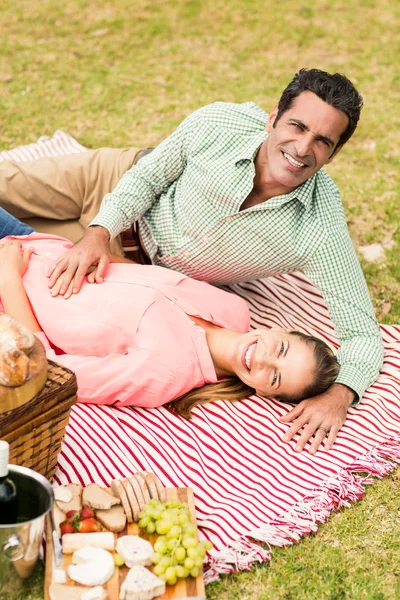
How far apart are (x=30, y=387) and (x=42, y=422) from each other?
0.21 meters

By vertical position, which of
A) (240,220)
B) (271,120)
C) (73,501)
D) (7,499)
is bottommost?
(73,501)

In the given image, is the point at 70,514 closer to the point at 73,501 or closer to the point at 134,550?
the point at 73,501

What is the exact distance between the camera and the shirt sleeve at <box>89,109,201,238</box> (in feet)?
14.5

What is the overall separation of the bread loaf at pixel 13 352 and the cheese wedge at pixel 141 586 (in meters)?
0.80

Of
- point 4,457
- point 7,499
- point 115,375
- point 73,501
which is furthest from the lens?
point 115,375

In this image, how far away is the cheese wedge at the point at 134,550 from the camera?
3012 mm

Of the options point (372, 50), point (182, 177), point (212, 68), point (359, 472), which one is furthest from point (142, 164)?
point (372, 50)

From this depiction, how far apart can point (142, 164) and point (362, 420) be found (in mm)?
1790

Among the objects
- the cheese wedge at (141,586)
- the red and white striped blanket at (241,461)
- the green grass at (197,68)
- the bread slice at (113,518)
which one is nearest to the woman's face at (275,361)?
the red and white striped blanket at (241,461)

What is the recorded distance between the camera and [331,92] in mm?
3934

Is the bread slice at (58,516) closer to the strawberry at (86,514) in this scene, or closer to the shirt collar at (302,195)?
the strawberry at (86,514)

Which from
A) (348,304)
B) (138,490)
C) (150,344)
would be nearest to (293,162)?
(348,304)

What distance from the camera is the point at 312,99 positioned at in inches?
157

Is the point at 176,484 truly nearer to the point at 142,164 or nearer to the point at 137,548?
the point at 137,548
